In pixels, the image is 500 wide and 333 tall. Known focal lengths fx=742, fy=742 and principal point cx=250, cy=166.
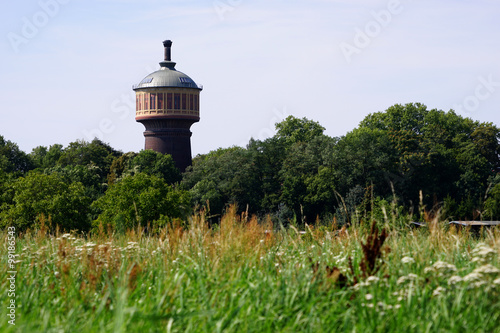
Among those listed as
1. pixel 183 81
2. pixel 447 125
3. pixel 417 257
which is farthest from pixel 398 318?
pixel 183 81

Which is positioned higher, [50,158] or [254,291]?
[50,158]

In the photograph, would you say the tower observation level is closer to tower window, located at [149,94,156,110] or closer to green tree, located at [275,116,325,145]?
tower window, located at [149,94,156,110]

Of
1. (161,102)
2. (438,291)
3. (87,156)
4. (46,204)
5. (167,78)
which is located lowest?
(438,291)

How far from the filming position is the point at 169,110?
78.4 m

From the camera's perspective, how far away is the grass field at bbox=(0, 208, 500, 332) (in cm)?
621

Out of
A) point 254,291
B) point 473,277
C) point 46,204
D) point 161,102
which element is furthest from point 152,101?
point 473,277

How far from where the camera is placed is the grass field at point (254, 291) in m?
6.21

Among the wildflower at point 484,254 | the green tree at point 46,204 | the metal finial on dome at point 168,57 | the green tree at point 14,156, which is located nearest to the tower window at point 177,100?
the metal finial on dome at point 168,57

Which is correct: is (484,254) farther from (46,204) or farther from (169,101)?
(169,101)

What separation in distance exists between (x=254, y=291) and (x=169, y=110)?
7228 cm

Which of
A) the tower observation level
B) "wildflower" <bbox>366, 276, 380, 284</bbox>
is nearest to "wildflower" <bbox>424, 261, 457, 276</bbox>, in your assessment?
"wildflower" <bbox>366, 276, 380, 284</bbox>

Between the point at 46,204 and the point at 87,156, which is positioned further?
the point at 87,156

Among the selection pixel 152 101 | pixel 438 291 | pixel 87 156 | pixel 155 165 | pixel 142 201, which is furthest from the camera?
pixel 152 101

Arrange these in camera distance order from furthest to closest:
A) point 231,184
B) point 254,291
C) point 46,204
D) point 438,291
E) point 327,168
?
point 231,184 → point 327,168 → point 46,204 → point 254,291 → point 438,291
